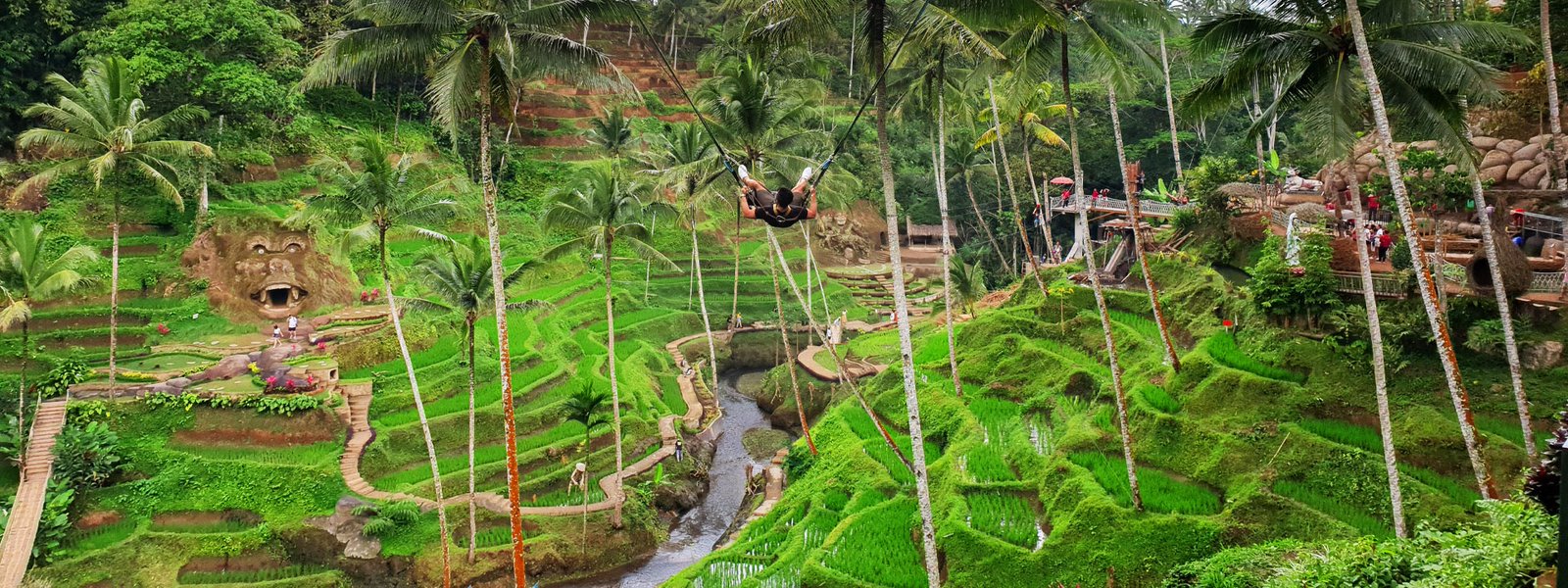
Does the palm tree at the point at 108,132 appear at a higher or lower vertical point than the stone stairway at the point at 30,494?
higher

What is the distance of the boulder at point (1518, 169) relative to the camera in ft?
55.4

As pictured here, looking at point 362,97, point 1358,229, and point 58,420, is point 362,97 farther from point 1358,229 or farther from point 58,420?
point 1358,229

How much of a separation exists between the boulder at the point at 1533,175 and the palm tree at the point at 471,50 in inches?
680

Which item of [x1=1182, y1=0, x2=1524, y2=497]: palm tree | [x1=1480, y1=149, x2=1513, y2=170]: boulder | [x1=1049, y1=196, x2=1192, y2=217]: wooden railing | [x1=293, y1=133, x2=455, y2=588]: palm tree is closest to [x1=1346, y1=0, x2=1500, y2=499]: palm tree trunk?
[x1=1182, y1=0, x2=1524, y2=497]: palm tree

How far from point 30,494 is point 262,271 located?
41.2 feet

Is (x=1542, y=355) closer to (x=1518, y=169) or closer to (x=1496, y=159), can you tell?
(x=1518, y=169)

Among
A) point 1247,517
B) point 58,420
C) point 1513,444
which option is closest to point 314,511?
point 58,420

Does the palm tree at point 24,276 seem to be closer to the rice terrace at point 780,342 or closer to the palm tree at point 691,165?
the rice terrace at point 780,342

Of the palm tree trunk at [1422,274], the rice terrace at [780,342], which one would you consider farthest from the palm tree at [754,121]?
the palm tree trunk at [1422,274]

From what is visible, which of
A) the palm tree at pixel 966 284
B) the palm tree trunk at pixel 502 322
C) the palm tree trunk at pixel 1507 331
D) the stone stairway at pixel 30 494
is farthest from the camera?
the palm tree at pixel 966 284

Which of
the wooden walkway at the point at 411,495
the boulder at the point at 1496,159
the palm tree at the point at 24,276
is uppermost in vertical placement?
the boulder at the point at 1496,159

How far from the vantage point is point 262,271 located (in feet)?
98.5

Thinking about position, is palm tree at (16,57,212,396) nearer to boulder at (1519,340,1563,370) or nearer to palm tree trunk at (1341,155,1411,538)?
palm tree trunk at (1341,155,1411,538)

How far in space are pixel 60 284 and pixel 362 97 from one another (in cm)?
2568
